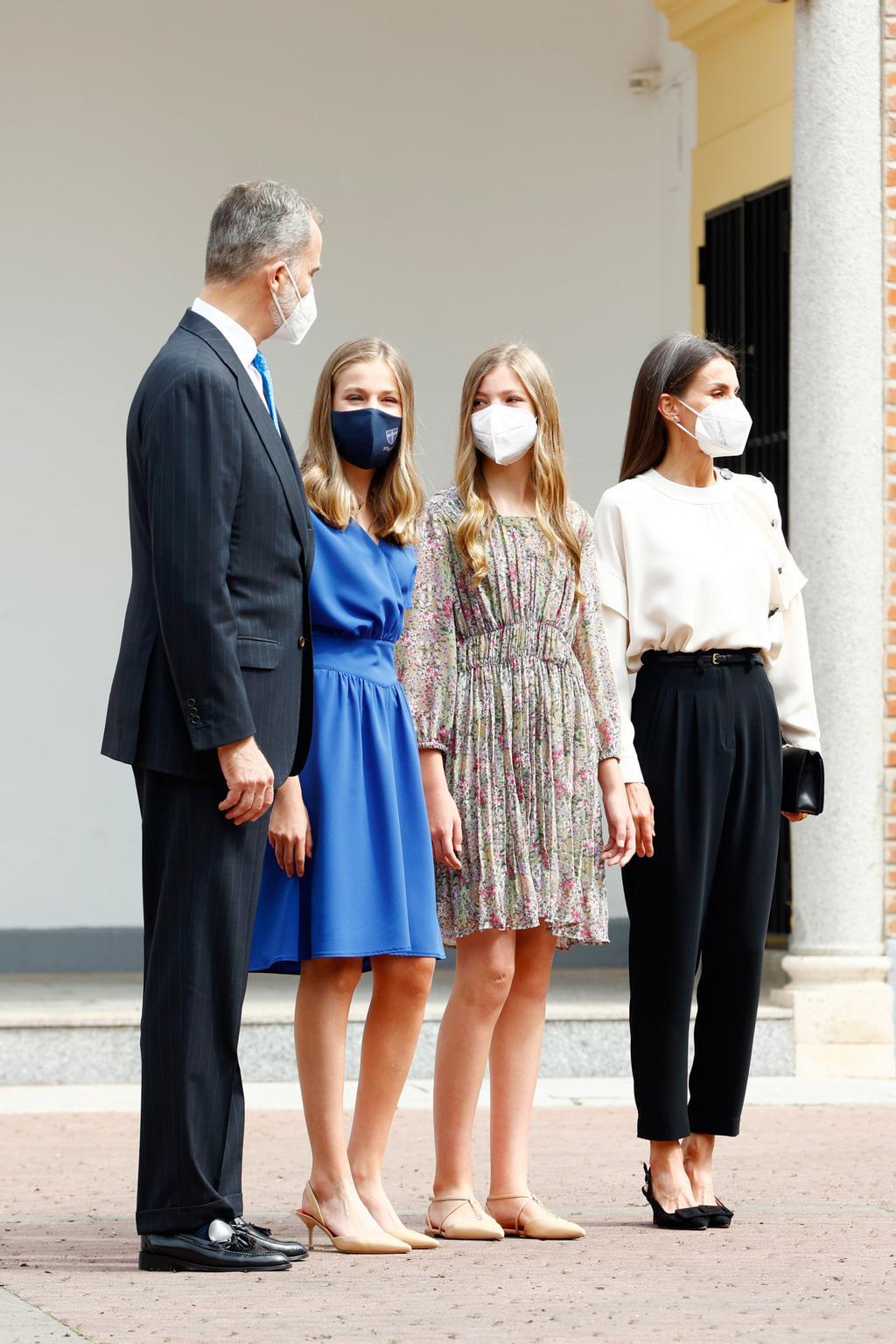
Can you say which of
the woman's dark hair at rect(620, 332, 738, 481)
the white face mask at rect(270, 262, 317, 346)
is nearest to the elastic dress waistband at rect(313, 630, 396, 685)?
the white face mask at rect(270, 262, 317, 346)

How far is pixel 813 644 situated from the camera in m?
7.14

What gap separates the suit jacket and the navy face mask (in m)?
0.30

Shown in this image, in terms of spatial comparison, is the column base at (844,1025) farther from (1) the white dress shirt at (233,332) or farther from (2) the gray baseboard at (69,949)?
(1) the white dress shirt at (233,332)

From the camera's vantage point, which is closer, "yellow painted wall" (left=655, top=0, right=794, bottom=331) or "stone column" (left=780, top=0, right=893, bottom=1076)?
"stone column" (left=780, top=0, right=893, bottom=1076)

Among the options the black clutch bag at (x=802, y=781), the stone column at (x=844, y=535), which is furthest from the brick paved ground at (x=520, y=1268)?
the stone column at (x=844, y=535)

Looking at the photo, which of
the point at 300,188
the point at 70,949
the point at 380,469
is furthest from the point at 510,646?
the point at 300,188

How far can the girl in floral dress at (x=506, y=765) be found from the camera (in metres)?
4.20

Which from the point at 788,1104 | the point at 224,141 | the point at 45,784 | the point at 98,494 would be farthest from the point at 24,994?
the point at 224,141

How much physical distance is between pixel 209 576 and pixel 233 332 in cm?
52

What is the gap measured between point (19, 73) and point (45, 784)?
9.29ft

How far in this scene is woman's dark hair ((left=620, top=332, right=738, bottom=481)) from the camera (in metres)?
4.60

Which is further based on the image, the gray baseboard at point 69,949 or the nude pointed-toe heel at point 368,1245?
the gray baseboard at point 69,949

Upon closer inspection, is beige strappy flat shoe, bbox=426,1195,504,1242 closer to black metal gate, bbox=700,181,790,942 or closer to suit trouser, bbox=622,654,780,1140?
suit trouser, bbox=622,654,780,1140

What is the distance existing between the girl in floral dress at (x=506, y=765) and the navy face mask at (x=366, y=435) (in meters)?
0.20
